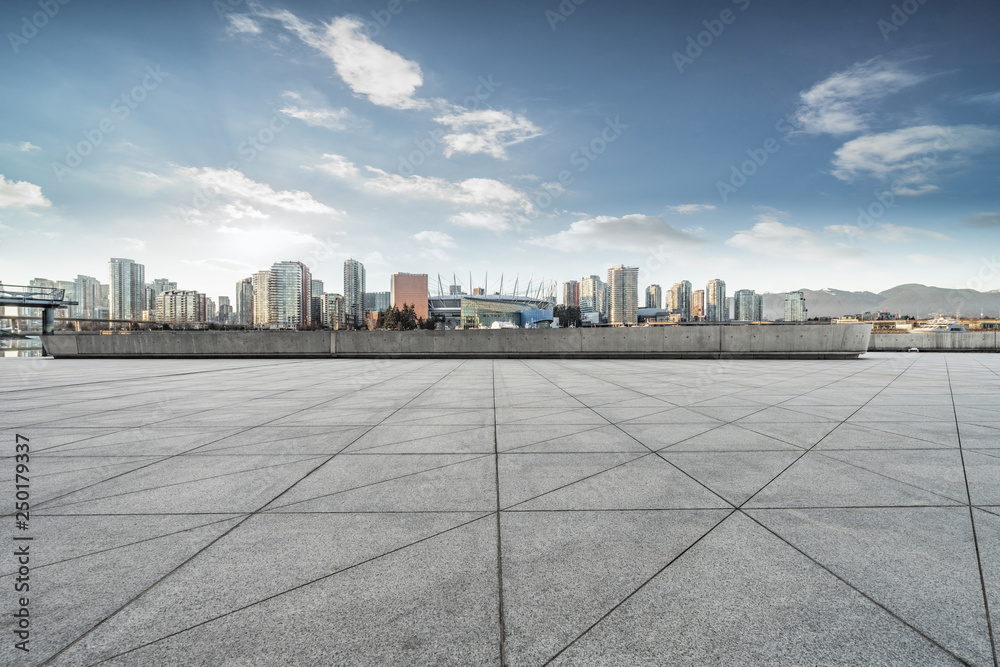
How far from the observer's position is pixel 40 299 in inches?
1014

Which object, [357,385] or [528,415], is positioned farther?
[357,385]

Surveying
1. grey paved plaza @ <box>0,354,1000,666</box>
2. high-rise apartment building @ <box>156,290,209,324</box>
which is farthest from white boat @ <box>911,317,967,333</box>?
high-rise apartment building @ <box>156,290,209,324</box>

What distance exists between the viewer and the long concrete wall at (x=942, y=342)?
83.0 ft

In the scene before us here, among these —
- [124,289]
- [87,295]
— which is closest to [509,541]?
[87,295]

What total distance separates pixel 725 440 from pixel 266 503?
16.5 ft

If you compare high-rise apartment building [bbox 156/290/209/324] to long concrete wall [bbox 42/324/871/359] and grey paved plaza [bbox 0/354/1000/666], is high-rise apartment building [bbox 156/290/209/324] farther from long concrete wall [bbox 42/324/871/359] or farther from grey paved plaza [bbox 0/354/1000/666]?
grey paved plaza [bbox 0/354/1000/666]

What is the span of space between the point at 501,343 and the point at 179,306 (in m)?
200

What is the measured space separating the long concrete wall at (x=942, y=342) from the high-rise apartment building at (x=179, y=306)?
200m

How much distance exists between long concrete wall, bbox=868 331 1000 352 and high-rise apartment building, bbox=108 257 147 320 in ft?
523

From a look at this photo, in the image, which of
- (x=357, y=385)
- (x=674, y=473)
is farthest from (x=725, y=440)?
(x=357, y=385)

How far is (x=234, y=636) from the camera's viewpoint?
2025mm

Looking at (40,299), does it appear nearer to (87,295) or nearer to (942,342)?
(942,342)

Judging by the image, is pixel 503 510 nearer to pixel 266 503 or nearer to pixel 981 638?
pixel 266 503

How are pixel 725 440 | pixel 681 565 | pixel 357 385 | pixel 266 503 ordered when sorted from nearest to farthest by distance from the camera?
pixel 681 565 → pixel 266 503 → pixel 725 440 → pixel 357 385
